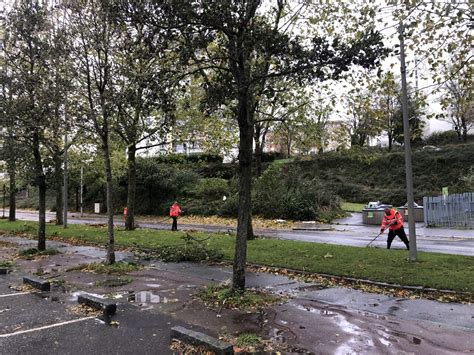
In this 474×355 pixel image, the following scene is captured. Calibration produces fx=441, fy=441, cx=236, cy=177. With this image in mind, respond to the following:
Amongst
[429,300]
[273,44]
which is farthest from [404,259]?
[273,44]

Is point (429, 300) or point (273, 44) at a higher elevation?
point (273, 44)

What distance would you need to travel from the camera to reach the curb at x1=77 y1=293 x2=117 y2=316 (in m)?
7.07

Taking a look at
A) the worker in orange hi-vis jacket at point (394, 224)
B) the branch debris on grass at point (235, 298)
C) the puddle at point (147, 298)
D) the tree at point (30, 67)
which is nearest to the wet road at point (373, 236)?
the worker in orange hi-vis jacket at point (394, 224)

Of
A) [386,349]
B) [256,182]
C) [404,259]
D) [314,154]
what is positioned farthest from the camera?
[314,154]

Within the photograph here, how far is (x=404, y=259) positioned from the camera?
452 inches

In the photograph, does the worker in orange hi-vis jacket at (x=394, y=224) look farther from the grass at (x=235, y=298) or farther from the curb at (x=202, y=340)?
the curb at (x=202, y=340)

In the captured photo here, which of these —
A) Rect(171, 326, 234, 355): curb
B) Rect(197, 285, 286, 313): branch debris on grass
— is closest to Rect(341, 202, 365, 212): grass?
Rect(197, 285, 286, 313): branch debris on grass

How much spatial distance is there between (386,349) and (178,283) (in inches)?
203

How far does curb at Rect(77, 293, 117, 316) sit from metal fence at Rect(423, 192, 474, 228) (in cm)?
2156

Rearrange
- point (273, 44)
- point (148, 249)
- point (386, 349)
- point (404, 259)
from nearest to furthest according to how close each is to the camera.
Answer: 1. point (386, 349)
2. point (273, 44)
3. point (404, 259)
4. point (148, 249)

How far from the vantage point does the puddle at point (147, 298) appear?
26.2 ft

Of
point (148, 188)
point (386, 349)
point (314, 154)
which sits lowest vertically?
point (386, 349)

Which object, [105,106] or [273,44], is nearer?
[273,44]

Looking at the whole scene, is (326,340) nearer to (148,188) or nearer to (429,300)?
(429,300)
